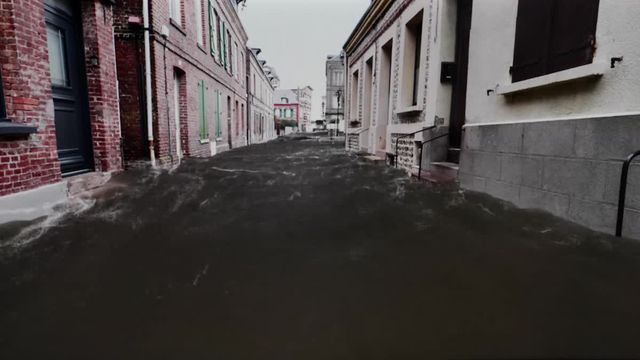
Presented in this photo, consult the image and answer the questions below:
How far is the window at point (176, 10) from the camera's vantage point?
8.27 metres

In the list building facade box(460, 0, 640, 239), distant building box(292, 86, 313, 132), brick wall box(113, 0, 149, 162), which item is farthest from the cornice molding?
distant building box(292, 86, 313, 132)

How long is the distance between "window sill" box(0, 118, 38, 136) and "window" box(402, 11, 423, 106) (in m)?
6.74

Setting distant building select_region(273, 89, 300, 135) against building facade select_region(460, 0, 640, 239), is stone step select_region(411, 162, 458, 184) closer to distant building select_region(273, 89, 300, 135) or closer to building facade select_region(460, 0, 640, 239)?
building facade select_region(460, 0, 640, 239)

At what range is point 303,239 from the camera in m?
3.08

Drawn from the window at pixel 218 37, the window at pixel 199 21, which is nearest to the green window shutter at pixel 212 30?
the window at pixel 218 37

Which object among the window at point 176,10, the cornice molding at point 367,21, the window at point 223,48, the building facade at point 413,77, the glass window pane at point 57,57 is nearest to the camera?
the glass window pane at point 57,57

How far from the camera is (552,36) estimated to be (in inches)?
137

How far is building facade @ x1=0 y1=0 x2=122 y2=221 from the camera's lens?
3430mm

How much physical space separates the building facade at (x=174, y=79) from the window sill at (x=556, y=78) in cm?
657

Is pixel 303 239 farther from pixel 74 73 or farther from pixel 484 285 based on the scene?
pixel 74 73

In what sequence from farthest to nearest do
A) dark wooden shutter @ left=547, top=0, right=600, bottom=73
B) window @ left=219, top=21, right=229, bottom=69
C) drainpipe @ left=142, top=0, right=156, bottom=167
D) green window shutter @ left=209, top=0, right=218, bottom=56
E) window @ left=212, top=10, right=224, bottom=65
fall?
window @ left=219, top=21, right=229, bottom=69, window @ left=212, top=10, right=224, bottom=65, green window shutter @ left=209, top=0, right=218, bottom=56, drainpipe @ left=142, top=0, right=156, bottom=167, dark wooden shutter @ left=547, top=0, right=600, bottom=73

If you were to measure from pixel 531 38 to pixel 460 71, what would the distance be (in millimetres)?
2008

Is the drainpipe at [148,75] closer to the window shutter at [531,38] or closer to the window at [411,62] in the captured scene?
the window at [411,62]

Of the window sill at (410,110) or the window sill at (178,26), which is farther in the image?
the window sill at (178,26)
